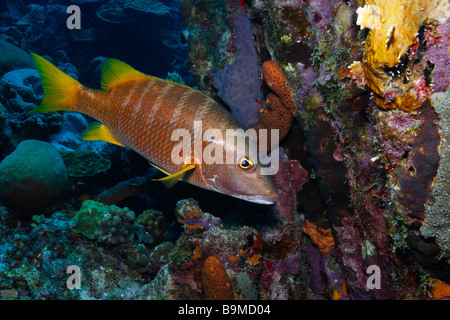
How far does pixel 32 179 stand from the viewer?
4.72 m

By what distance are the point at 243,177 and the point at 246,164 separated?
134 mm

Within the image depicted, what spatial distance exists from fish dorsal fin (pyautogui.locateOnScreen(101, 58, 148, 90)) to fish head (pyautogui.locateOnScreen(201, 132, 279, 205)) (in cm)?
157

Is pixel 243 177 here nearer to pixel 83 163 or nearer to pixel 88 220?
pixel 88 220

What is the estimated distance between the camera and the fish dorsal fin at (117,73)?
3.04 metres

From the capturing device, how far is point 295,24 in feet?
10.6

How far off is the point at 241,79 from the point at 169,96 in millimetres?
1956

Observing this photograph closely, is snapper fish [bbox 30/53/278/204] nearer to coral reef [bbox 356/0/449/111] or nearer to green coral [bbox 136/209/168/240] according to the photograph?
coral reef [bbox 356/0/449/111]

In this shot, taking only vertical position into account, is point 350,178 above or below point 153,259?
above

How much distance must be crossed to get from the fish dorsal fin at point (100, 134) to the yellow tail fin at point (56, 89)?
374 mm

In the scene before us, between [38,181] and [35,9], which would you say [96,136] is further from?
[35,9]

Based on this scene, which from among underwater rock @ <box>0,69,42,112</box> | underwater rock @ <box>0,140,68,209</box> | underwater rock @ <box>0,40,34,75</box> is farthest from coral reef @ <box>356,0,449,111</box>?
underwater rock @ <box>0,40,34,75</box>

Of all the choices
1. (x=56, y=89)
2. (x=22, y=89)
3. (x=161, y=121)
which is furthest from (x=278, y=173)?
(x=22, y=89)
